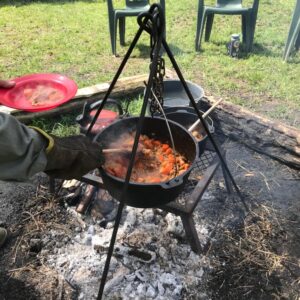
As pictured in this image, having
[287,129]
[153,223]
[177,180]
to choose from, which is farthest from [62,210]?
[287,129]

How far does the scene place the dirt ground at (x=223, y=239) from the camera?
2.62 metres

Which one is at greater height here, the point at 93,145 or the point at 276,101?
the point at 93,145

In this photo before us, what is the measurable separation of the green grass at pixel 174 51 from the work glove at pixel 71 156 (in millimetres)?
2679

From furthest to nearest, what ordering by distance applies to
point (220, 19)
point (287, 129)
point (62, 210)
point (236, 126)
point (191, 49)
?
point (220, 19)
point (191, 49)
point (236, 126)
point (287, 129)
point (62, 210)

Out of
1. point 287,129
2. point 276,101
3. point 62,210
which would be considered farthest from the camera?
point 276,101

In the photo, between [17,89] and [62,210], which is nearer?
[62,210]

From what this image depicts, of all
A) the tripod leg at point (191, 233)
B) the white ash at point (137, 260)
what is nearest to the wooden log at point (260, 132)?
the white ash at point (137, 260)

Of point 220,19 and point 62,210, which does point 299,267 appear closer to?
point 62,210

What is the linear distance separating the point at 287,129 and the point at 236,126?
57 centimetres

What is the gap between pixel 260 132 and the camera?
3.77 meters

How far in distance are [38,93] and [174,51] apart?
11.7ft

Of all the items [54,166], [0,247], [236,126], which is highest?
[54,166]

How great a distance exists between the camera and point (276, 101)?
4.94 meters

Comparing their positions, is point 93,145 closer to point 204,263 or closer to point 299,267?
point 204,263
